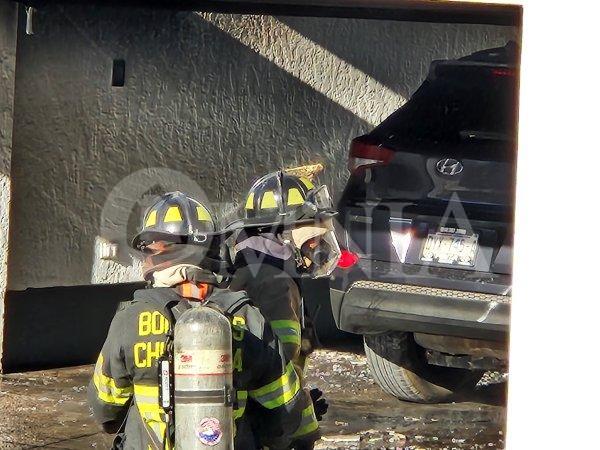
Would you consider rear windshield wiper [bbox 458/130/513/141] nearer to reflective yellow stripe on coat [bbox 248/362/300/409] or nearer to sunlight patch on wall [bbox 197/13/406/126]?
sunlight patch on wall [bbox 197/13/406/126]

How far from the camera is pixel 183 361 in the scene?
12.0 ft

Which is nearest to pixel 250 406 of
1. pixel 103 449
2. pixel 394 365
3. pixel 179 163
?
pixel 103 449

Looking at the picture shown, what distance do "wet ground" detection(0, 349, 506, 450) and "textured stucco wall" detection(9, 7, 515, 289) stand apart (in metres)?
0.72

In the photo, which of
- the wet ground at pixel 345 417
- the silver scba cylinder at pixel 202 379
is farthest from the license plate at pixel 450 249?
the silver scba cylinder at pixel 202 379

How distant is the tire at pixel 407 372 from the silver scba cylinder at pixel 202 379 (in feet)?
12.3

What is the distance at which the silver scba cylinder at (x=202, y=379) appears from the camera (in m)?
3.64

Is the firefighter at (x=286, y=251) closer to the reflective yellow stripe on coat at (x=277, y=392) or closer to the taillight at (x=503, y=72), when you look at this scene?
the reflective yellow stripe on coat at (x=277, y=392)

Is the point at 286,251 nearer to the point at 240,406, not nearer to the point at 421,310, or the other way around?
the point at 240,406

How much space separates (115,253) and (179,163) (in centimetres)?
86

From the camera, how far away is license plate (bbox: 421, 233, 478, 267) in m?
6.81

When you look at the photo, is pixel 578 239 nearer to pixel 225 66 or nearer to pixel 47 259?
pixel 47 259

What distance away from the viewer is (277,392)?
4.04 metres

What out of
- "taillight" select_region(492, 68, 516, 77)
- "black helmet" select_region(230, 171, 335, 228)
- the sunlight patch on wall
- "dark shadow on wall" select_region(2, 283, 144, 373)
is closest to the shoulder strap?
"black helmet" select_region(230, 171, 335, 228)

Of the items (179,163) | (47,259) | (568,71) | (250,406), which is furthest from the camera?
(179,163)
